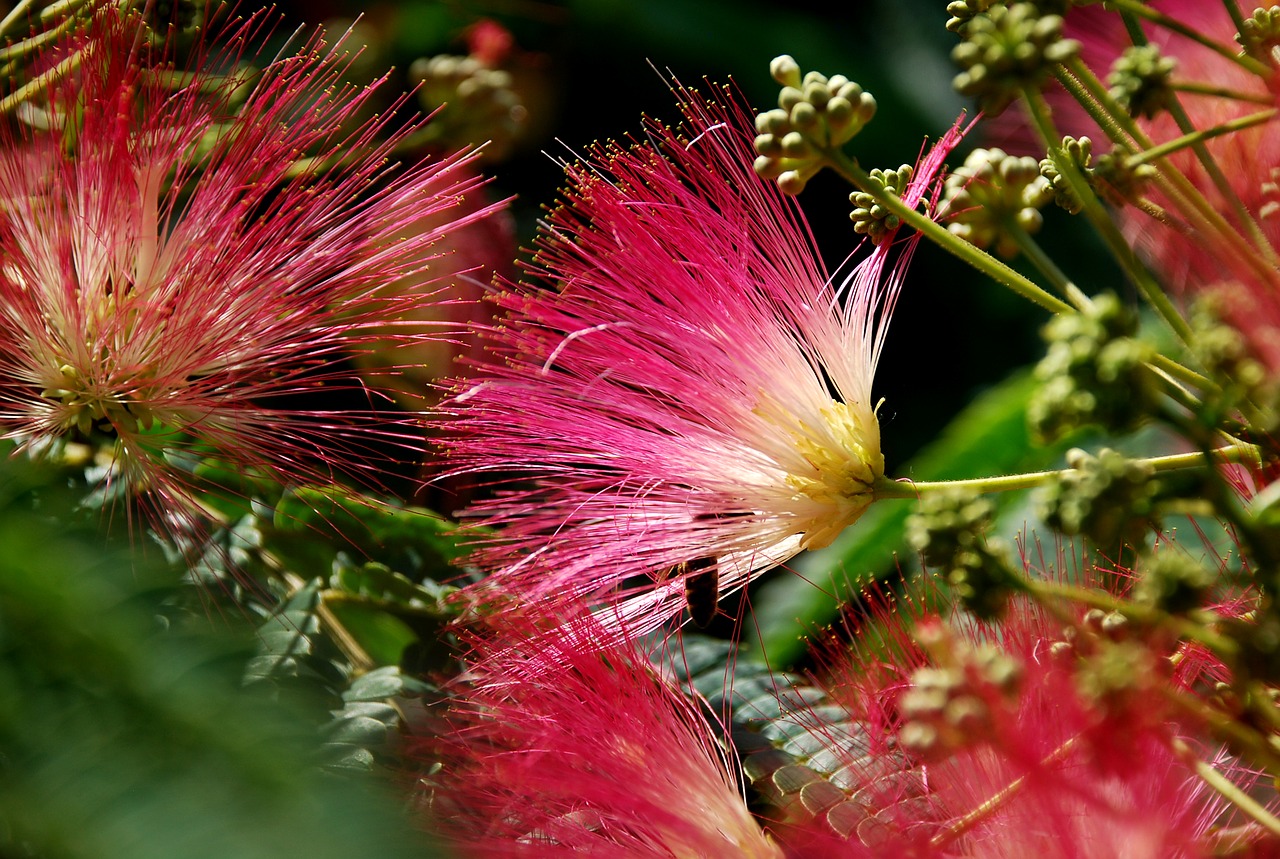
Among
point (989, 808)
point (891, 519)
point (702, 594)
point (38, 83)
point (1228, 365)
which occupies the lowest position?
point (891, 519)

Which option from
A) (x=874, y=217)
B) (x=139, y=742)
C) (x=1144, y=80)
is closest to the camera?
(x=139, y=742)

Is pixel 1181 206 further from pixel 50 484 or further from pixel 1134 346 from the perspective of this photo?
pixel 50 484

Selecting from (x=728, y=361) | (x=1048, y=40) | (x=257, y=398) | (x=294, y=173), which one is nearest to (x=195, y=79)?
(x=294, y=173)

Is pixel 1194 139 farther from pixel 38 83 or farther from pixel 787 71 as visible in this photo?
pixel 38 83

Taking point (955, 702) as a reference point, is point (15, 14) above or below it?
above

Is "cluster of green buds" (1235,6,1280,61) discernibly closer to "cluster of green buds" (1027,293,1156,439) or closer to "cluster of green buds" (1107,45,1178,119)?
"cluster of green buds" (1107,45,1178,119)

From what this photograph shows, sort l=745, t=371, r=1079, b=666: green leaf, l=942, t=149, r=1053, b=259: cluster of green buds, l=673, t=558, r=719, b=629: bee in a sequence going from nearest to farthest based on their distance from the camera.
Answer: l=942, t=149, r=1053, b=259: cluster of green buds
l=673, t=558, r=719, b=629: bee
l=745, t=371, r=1079, b=666: green leaf

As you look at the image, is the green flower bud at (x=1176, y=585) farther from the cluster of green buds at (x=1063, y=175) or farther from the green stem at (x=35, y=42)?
the green stem at (x=35, y=42)

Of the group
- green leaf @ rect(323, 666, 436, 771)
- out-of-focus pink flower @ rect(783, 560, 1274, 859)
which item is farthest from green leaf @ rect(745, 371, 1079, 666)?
green leaf @ rect(323, 666, 436, 771)

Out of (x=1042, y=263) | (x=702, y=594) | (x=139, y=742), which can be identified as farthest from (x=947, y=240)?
(x=139, y=742)
